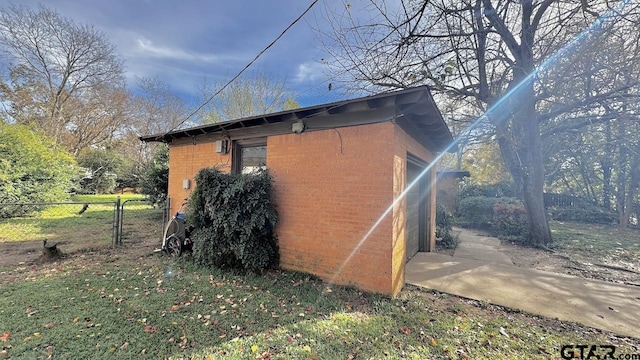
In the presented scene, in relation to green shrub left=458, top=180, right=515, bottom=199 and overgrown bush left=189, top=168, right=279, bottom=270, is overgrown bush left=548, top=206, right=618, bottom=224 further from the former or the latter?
overgrown bush left=189, top=168, right=279, bottom=270

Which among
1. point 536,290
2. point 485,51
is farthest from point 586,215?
point 536,290

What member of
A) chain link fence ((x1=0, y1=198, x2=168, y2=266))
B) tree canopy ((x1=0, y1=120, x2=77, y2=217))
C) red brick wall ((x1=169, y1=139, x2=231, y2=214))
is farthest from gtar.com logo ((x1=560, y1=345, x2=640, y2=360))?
tree canopy ((x1=0, y1=120, x2=77, y2=217))

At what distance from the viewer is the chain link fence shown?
6250 millimetres

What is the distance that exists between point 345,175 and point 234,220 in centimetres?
220

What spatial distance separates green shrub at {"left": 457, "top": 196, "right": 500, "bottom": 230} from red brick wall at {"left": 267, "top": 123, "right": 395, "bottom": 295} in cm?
1034

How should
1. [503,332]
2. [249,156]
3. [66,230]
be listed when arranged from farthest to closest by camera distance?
[66,230] < [249,156] < [503,332]

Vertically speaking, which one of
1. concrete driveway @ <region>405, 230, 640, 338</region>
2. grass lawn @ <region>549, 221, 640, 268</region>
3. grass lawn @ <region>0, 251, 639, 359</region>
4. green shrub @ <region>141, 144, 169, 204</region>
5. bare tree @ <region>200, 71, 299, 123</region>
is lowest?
grass lawn @ <region>0, 251, 639, 359</region>

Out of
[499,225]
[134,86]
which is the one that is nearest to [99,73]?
[134,86]

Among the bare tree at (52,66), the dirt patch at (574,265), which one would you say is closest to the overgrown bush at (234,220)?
the dirt patch at (574,265)

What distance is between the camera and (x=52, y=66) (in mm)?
18094

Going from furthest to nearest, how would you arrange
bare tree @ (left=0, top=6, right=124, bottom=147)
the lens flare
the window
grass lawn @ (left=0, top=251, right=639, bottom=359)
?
bare tree @ (left=0, top=6, right=124, bottom=147) → the window → the lens flare → grass lawn @ (left=0, top=251, right=639, bottom=359)

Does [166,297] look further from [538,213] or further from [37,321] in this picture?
[538,213]

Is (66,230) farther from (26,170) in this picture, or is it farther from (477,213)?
(477,213)

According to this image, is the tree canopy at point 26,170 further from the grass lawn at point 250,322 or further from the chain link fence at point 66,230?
the grass lawn at point 250,322
